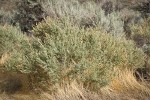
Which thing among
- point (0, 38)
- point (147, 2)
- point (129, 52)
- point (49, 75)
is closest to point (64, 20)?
point (129, 52)

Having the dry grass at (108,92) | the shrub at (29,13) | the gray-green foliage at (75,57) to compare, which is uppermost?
the gray-green foliage at (75,57)

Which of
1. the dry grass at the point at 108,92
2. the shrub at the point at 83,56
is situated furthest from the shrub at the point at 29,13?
the dry grass at the point at 108,92

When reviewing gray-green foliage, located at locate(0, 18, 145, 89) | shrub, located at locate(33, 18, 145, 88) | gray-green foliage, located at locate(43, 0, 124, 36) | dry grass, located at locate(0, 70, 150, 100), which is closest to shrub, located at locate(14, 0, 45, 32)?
gray-green foliage, located at locate(43, 0, 124, 36)

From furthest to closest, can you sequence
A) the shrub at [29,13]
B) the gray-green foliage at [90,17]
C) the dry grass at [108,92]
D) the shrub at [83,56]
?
the shrub at [29,13] → the gray-green foliage at [90,17] → the shrub at [83,56] → the dry grass at [108,92]

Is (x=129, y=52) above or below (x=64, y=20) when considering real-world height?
below

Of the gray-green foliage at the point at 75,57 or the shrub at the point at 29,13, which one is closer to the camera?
the gray-green foliage at the point at 75,57

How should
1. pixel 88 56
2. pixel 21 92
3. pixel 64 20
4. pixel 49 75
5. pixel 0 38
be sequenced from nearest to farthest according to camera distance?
pixel 49 75 < pixel 88 56 < pixel 21 92 < pixel 64 20 < pixel 0 38

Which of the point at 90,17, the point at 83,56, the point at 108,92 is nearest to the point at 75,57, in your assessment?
the point at 83,56

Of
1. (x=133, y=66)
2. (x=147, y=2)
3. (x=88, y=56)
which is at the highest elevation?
(x=88, y=56)

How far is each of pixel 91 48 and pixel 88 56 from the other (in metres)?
0.20

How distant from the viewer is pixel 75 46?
285 inches

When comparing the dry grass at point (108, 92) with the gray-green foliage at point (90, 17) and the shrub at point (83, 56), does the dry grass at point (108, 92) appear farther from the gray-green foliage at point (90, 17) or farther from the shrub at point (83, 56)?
the gray-green foliage at point (90, 17)

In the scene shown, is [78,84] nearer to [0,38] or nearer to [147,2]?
[0,38]

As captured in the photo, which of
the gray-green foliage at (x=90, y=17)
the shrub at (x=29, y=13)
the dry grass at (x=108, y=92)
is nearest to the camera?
the dry grass at (x=108, y=92)
